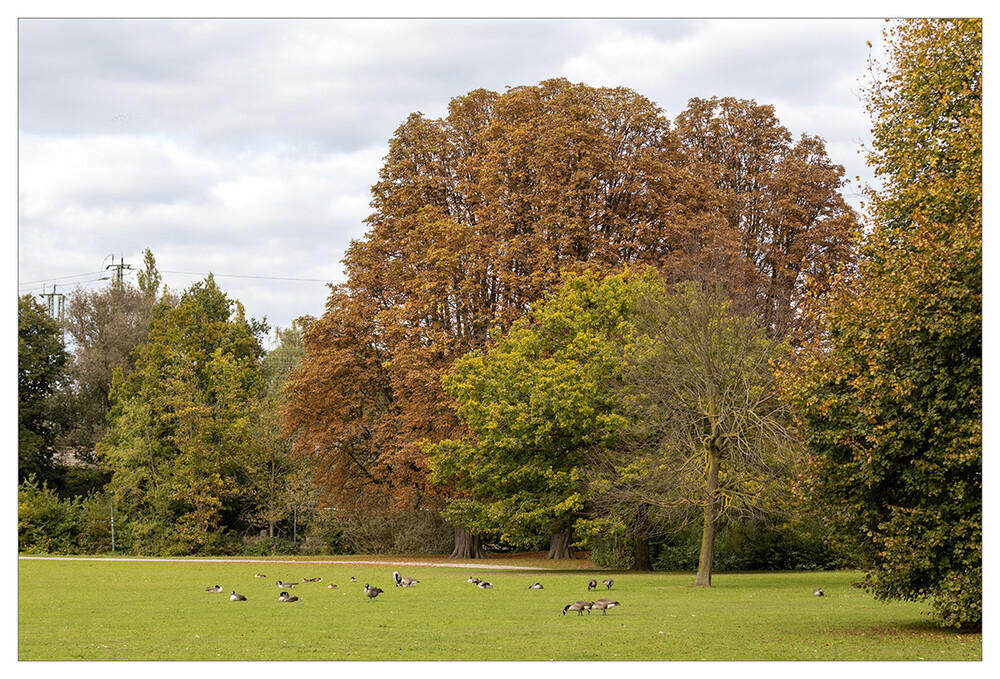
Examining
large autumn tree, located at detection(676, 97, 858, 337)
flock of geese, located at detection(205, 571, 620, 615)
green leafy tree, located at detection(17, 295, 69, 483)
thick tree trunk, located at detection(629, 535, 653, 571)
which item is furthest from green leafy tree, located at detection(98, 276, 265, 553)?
large autumn tree, located at detection(676, 97, 858, 337)

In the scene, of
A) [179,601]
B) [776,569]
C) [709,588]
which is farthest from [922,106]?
[776,569]

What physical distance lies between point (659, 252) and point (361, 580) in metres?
16.7

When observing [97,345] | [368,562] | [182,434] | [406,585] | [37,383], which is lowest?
[368,562]

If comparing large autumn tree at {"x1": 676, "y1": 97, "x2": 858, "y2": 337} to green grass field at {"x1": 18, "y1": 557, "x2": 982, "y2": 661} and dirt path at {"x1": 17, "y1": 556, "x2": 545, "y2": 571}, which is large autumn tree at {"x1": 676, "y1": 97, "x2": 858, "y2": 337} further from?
green grass field at {"x1": 18, "y1": 557, "x2": 982, "y2": 661}

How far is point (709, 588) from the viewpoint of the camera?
25438 mm

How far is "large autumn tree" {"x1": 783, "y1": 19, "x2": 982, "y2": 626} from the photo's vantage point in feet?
43.8

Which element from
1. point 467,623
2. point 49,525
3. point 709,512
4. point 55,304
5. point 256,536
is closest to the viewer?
point 467,623

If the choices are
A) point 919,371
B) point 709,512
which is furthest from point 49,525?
point 919,371

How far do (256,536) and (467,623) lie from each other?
34.5 meters

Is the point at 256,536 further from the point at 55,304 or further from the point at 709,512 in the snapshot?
the point at 709,512

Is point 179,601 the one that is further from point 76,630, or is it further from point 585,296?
point 585,296

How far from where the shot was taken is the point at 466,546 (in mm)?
41781
